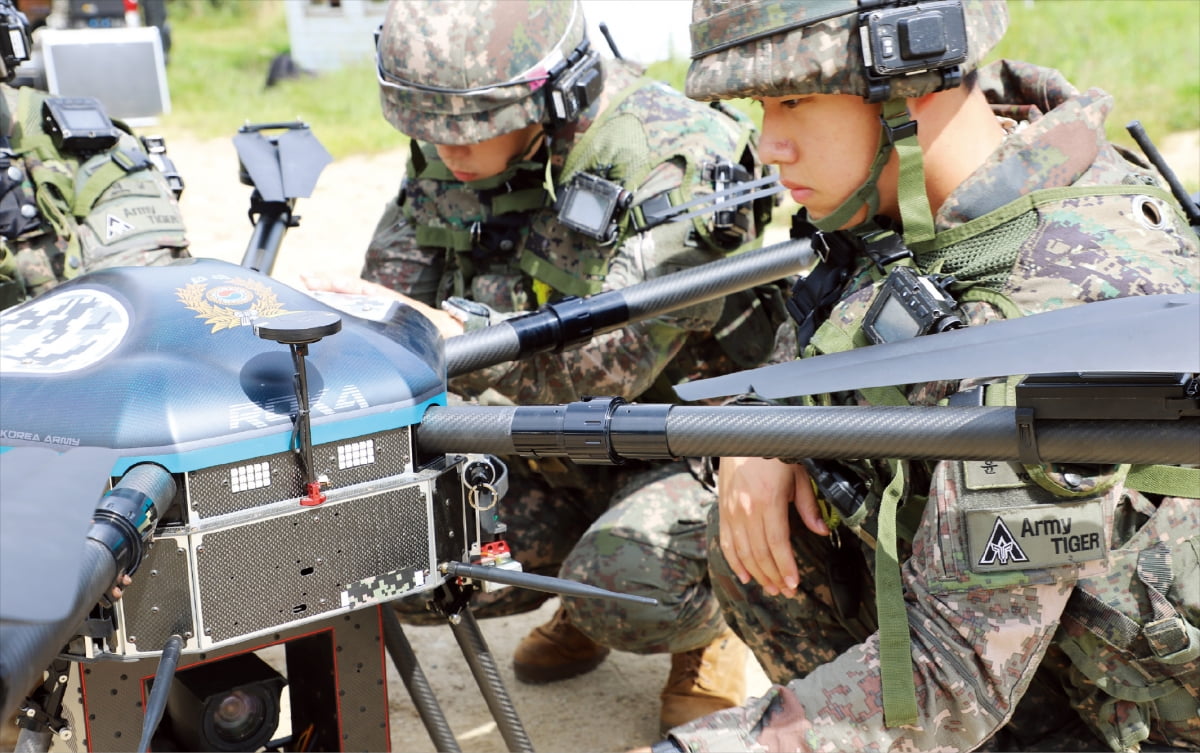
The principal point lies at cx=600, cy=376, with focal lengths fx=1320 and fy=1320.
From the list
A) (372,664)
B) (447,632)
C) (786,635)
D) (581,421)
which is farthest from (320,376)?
(447,632)

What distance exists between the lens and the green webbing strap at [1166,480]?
2.08 metres

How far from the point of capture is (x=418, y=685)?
7.46ft

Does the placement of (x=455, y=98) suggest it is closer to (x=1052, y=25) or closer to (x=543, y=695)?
(x=543, y=695)

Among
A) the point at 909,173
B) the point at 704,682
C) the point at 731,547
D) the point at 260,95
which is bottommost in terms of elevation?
the point at 260,95

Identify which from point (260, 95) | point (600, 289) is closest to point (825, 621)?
point (600, 289)

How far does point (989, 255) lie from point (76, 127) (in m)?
3.19

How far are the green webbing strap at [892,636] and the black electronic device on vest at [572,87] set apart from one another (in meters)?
1.78

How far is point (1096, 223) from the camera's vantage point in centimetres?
213

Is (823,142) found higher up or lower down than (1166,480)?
higher up

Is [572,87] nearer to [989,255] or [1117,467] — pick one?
[989,255]

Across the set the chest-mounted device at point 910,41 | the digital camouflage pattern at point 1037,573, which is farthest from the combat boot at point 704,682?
the chest-mounted device at point 910,41

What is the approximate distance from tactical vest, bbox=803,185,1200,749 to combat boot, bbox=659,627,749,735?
1.37 m

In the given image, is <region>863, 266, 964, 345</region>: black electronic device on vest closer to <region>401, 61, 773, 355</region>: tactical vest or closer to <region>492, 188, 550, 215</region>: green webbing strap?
<region>401, 61, 773, 355</region>: tactical vest

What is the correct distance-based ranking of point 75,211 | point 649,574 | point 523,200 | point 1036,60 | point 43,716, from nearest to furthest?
point 43,716 < point 649,574 < point 523,200 < point 75,211 < point 1036,60
